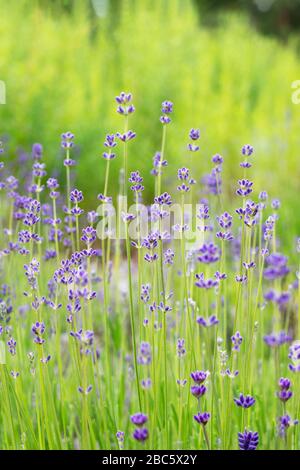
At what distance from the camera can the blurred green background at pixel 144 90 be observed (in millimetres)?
5812

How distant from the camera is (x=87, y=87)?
6824 millimetres

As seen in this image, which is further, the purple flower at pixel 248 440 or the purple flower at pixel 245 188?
the purple flower at pixel 245 188

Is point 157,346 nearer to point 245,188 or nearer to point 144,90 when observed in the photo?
point 245,188

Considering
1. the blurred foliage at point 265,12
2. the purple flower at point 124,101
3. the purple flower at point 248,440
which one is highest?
the blurred foliage at point 265,12

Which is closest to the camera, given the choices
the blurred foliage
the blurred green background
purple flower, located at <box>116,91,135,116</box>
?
purple flower, located at <box>116,91,135,116</box>

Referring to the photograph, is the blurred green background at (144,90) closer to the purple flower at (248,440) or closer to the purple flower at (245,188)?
the purple flower at (245,188)

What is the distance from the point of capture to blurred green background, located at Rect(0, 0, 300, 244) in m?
5.81

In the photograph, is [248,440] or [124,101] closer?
[248,440]

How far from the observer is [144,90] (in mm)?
7051

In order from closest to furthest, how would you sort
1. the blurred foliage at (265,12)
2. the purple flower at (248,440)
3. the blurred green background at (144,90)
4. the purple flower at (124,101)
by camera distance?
the purple flower at (248,440)
the purple flower at (124,101)
the blurred green background at (144,90)
the blurred foliage at (265,12)

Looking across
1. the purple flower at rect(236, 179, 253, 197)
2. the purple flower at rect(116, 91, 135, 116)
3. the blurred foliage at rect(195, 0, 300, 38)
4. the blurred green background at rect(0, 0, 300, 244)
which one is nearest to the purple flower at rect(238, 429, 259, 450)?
the purple flower at rect(236, 179, 253, 197)

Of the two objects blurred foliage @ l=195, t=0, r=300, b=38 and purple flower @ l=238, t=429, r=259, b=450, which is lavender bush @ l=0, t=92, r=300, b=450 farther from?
blurred foliage @ l=195, t=0, r=300, b=38

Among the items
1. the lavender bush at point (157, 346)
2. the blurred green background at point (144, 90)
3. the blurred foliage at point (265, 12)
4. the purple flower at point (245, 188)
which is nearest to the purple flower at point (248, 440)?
the lavender bush at point (157, 346)

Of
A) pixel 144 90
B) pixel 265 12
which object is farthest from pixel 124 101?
pixel 265 12
